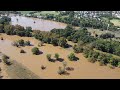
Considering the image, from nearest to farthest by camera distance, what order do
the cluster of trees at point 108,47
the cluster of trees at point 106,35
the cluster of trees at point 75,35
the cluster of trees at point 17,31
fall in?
the cluster of trees at point 108,47 < the cluster of trees at point 75,35 < the cluster of trees at point 17,31 < the cluster of trees at point 106,35

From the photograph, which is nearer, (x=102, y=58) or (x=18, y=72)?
(x=18, y=72)

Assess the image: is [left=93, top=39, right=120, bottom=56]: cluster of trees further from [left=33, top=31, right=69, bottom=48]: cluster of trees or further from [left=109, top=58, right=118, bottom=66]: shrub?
[left=33, top=31, right=69, bottom=48]: cluster of trees

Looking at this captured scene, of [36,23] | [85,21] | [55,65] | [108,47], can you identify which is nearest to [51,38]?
[55,65]

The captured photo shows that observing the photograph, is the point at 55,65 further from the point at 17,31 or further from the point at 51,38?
the point at 17,31

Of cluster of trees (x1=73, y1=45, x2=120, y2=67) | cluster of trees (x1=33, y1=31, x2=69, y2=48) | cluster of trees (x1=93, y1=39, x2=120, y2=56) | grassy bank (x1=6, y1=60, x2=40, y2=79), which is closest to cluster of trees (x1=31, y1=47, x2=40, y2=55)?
grassy bank (x1=6, y1=60, x2=40, y2=79)

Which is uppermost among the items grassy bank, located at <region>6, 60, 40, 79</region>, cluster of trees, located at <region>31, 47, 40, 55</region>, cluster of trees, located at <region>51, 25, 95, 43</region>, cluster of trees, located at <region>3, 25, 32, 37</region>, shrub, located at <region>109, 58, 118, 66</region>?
cluster of trees, located at <region>3, 25, 32, 37</region>

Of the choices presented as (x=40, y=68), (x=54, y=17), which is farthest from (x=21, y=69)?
(x=54, y=17)

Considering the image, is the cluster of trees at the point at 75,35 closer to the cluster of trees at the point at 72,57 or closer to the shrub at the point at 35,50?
the cluster of trees at the point at 72,57

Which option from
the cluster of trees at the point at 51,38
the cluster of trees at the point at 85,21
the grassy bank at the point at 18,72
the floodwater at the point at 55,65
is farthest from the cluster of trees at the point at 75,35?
the grassy bank at the point at 18,72
